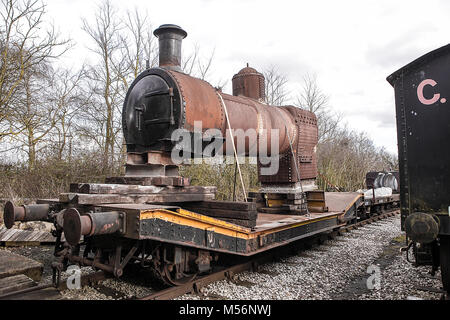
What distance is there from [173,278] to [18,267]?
6.77 ft

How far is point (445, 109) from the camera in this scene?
3414 millimetres

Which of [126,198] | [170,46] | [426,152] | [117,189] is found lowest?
[126,198]

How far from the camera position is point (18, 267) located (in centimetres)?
431

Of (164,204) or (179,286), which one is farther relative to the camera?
(164,204)

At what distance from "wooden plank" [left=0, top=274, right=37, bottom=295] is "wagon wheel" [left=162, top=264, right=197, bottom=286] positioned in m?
1.61

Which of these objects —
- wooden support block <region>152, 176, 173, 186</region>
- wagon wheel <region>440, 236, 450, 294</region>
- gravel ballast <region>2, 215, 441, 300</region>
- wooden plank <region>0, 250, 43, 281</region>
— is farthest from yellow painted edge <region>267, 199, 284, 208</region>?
wooden plank <region>0, 250, 43, 281</region>

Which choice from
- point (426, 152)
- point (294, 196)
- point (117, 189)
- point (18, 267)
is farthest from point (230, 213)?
point (18, 267)

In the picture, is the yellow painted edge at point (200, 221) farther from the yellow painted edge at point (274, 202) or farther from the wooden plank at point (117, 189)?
the yellow painted edge at point (274, 202)

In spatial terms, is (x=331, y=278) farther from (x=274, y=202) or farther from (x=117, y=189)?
(x=117, y=189)

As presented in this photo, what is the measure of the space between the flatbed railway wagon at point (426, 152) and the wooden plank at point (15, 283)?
432 cm

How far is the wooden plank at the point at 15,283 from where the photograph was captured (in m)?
3.71

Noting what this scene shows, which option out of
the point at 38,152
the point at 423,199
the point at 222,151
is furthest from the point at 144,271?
the point at 38,152

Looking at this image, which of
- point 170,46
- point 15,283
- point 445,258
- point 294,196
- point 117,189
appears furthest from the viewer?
point 294,196
